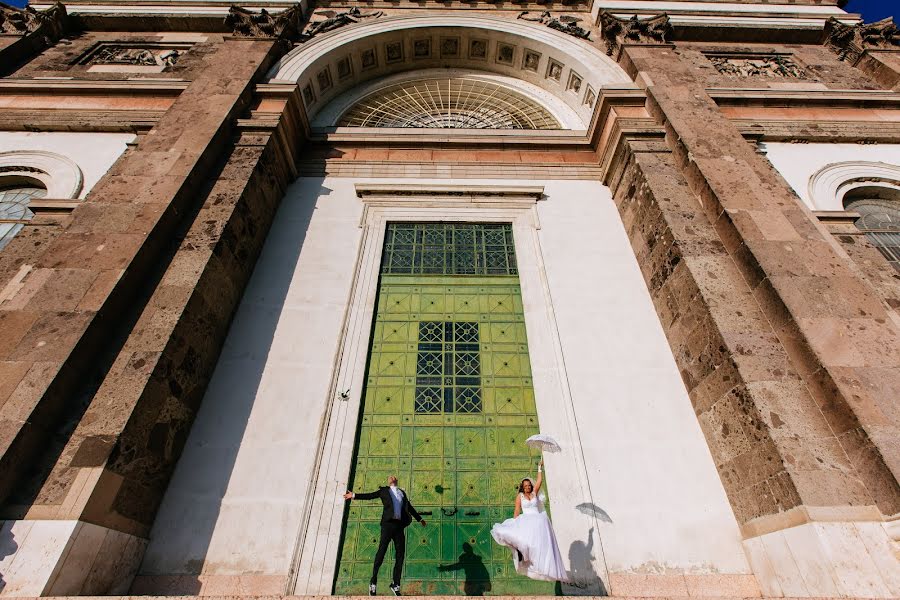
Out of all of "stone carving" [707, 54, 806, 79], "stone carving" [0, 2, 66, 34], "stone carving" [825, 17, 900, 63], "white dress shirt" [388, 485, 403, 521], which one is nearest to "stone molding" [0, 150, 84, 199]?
"stone carving" [0, 2, 66, 34]

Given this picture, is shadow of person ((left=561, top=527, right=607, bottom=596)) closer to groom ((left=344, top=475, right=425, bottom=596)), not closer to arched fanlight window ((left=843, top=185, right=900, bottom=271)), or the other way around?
groom ((left=344, top=475, right=425, bottom=596))

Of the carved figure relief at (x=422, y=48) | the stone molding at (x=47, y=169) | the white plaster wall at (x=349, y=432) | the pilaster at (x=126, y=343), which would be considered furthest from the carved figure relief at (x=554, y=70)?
the stone molding at (x=47, y=169)

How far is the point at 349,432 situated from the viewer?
5.62m

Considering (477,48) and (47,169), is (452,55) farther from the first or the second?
(47,169)

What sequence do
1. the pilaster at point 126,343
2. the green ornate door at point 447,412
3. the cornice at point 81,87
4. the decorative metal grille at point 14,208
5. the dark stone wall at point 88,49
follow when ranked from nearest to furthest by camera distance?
1. the pilaster at point 126,343
2. the green ornate door at point 447,412
3. the decorative metal grille at point 14,208
4. the cornice at point 81,87
5. the dark stone wall at point 88,49

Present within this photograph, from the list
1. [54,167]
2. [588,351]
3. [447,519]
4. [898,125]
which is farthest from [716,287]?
[54,167]

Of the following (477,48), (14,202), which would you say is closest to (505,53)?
(477,48)

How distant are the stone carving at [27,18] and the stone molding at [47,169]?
17.5 feet

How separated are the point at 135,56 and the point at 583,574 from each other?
13.9 metres

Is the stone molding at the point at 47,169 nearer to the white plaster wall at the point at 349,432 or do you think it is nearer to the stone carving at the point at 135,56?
the white plaster wall at the point at 349,432

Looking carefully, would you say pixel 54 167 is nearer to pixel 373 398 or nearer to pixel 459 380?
pixel 373 398

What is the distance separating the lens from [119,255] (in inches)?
215

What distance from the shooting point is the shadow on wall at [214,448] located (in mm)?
4598

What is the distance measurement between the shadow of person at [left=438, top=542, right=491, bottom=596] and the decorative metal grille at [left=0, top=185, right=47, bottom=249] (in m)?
8.08
